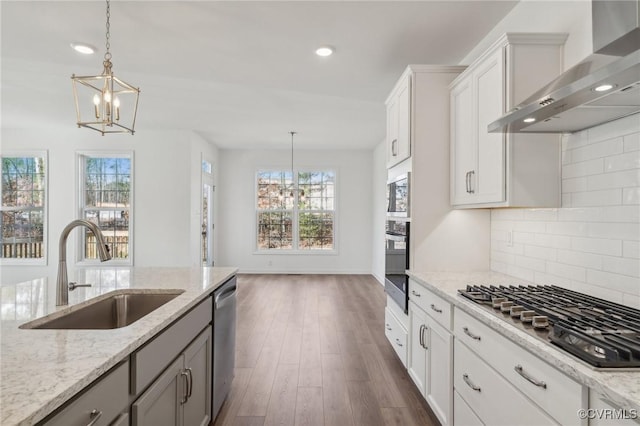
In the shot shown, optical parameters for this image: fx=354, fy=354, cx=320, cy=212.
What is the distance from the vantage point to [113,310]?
1.93m

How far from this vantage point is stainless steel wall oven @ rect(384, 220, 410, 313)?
2.77 meters

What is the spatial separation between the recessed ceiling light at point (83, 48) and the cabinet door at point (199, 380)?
265cm

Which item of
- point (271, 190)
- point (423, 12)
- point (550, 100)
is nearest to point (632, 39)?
point (550, 100)

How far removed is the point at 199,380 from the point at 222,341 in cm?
42

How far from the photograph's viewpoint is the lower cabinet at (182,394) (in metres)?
1.30

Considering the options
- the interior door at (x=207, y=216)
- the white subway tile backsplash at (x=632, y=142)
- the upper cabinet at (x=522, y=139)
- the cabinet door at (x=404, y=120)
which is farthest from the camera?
the interior door at (x=207, y=216)

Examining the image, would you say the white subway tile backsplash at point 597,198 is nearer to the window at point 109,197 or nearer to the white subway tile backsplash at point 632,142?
the white subway tile backsplash at point 632,142

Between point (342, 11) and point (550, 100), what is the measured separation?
5.33 ft

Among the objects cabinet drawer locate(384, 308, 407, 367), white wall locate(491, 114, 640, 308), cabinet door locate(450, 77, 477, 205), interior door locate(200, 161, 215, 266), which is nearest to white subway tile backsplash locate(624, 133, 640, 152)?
white wall locate(491, 114, 640, 308)

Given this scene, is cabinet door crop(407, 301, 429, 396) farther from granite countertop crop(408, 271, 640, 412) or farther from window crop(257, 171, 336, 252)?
window crop(257, 171, 336, 252)

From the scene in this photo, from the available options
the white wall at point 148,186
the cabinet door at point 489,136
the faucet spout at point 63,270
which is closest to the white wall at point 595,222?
the cabinet door at point 489,136

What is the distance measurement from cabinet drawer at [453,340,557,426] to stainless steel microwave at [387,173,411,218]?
1188 millimetres

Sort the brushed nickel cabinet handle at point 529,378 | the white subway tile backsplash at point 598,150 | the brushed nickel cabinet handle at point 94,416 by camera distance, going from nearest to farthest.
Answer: the brushed nickel cabinet handle at point 94,416
the brushed nickel cabinet handle at point 529,378
the white subway tile backsplash at point 598,150

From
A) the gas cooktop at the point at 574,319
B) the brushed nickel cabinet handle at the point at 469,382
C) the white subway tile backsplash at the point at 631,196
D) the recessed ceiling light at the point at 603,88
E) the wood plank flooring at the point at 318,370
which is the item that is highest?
the recessed ceiling light at the point at 603,88
